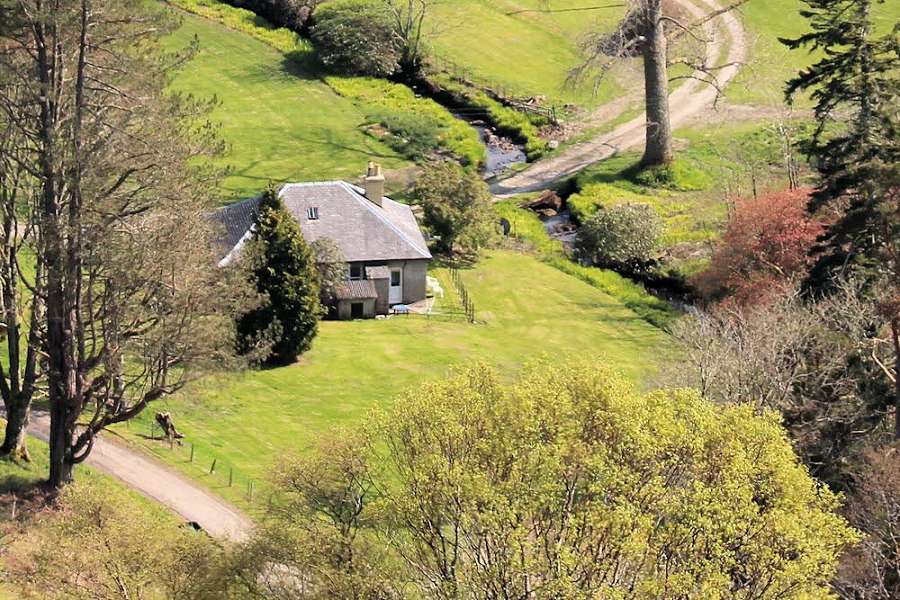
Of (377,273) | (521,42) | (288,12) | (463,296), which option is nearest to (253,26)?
(288,12)

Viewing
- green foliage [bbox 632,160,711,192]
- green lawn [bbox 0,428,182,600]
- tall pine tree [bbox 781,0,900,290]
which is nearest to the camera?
green lawn [bbox 0,428,182,600]

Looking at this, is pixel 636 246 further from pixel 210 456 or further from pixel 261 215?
pixel 210 456

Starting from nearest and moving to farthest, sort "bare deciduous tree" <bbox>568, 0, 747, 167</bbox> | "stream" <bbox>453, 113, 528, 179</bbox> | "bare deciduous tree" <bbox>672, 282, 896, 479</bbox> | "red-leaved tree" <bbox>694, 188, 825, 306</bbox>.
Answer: "bare deciduous tree" <bbox>672, 282, 896, 479</bbox> < "red-leaved tree" <bbox>694, 188, 825, 306</bbox> < "bare deciduous tree" <bbox>568, 0, 747, 167</bbox> < "stream" <bbox>453, 113, 528, 179</bbox>

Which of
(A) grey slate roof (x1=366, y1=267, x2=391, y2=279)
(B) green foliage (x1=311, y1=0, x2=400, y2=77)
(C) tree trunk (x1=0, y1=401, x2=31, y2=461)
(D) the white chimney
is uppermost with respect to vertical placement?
(B) green foliage (x1=311, y1=0, x2=400, y2=77)

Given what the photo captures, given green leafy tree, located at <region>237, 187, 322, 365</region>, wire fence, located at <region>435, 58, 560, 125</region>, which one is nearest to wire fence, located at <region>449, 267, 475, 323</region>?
green leafy tree, located at <region>237, 187, 322, 365</region>

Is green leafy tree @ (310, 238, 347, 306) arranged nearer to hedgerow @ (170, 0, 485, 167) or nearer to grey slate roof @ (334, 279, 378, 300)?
grey slate roof @ (334, 279, 378, 300)

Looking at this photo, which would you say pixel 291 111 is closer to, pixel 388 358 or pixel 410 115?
pixel 410 115

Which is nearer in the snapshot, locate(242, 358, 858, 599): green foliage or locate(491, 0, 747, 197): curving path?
locate(242, 358, 858, 599): green foliage

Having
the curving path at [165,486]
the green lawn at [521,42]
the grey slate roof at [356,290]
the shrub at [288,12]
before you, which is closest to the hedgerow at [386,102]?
the shrub at [288,12]
